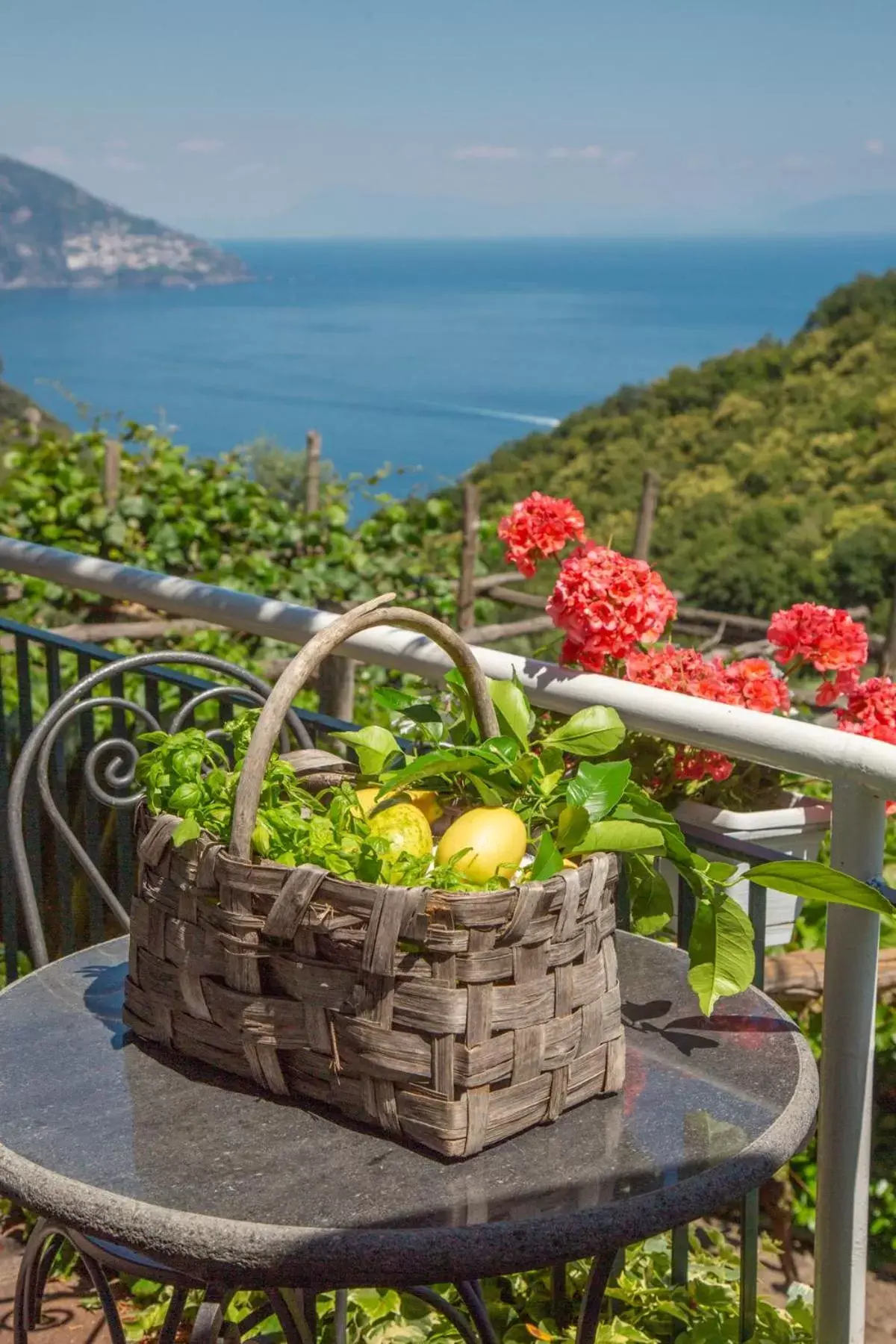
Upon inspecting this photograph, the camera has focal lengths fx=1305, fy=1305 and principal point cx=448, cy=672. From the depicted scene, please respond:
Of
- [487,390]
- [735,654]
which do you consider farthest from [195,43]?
[735,654]

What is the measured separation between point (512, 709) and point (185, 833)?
0.39 m

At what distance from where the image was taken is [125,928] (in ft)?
6.20

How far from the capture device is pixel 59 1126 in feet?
3.71

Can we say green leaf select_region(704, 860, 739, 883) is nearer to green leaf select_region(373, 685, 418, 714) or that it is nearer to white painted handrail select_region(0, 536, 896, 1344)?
white painted handrail select_region(0, 536, 896, 1344)

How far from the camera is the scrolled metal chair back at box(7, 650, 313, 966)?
1627 millimetres

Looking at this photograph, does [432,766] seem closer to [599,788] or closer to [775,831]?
[599,788]

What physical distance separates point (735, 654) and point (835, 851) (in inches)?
67.3

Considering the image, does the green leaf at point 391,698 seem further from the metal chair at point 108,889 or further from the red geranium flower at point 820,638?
the red geranium flower at point 820,638

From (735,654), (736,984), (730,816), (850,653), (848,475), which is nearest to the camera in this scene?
(736,984)

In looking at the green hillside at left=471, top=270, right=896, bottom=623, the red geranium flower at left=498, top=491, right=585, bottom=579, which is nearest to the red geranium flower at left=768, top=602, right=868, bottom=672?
the red geranium flower at left=498, top=491, right=585, bottom=579

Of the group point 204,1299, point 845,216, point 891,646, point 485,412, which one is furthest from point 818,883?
point 845,216

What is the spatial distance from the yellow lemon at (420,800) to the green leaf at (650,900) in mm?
217

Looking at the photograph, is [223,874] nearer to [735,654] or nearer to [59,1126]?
[59,1126]

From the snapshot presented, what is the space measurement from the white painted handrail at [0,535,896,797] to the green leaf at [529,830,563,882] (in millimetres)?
461
